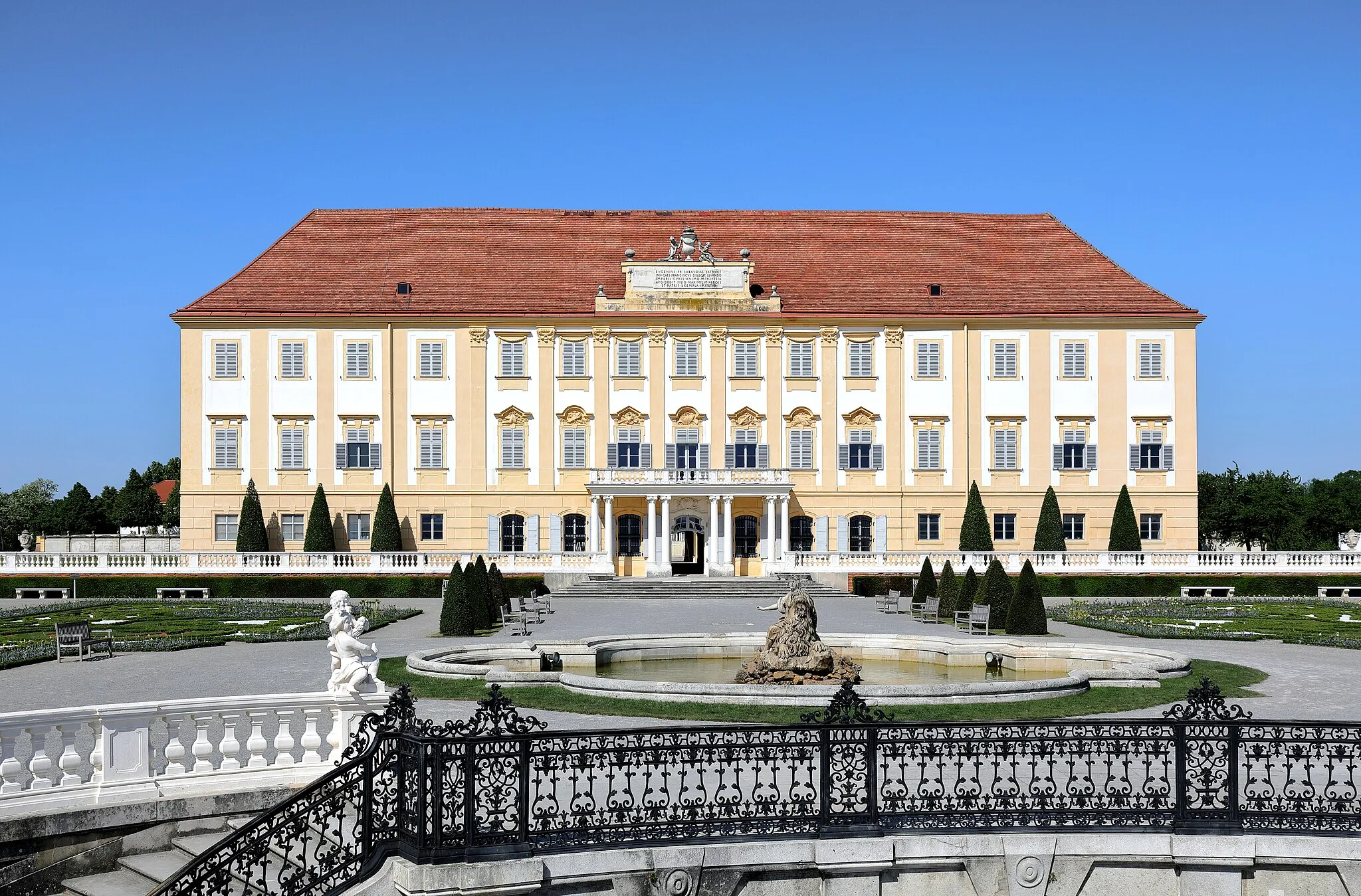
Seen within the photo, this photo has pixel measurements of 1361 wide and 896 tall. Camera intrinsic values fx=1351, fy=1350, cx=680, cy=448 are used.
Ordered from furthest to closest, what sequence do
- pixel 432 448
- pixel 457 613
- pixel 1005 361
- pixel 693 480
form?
pixel 1005 361 → pixel 432 448 → pixel 693 480 → pixel 457 613

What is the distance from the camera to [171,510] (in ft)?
339

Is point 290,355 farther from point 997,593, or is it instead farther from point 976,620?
point 976,620

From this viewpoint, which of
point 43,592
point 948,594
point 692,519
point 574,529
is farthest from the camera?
point 574,529

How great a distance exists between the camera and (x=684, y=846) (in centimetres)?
918

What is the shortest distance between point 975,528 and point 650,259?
15.7m

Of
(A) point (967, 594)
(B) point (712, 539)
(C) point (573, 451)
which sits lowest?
(A) point (967, 594)

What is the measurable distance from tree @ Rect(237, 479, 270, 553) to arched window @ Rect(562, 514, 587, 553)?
1030cm

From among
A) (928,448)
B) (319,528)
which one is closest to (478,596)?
(319,528)

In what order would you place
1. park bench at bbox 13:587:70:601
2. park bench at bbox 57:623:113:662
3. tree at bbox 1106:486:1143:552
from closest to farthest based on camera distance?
park bench at bbox 57:623:113:662, park bench at bbox 13:587:70:601, tree at bbox 1106:486:1143:552

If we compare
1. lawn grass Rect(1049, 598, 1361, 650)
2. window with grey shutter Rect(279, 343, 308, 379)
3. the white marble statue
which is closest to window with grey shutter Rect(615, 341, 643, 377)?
window with grey shutter Rect(279, 343, 308, 379)

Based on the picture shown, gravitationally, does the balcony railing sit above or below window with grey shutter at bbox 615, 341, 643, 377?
below

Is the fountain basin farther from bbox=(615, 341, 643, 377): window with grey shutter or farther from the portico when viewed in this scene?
bbox=(615, 341, 643, 377): window with grey shutter

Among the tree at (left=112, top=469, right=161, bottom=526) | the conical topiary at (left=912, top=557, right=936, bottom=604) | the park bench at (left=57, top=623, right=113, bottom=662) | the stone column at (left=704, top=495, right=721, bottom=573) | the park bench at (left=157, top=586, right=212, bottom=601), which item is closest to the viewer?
the park bench at (left=57, top=623, right=113, bottom=662)

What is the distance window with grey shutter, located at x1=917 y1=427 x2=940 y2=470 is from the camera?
160ft
